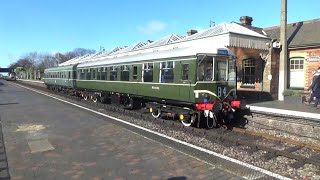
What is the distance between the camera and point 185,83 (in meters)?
13.2

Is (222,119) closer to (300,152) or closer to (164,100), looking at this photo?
(164,100)

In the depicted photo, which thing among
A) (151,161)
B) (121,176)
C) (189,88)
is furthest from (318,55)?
(121,176)

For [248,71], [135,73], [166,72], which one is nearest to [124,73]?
[135,73]

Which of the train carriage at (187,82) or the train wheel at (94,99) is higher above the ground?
the train carriage at (187,82)

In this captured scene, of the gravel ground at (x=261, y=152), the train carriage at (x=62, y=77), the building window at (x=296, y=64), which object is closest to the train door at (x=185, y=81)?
the gravel ground at (x=261, y=152)

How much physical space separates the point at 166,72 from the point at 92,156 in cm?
656

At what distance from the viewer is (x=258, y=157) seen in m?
8.71

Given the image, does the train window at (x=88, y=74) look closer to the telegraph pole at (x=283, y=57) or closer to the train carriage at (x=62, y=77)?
the train carriage at (x=62, y=77)

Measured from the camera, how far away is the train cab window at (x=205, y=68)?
12680 millimetres

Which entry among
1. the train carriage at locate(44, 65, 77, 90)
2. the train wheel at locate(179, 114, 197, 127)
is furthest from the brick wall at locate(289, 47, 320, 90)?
the train carriage at locate(44, 65, 77, 90)

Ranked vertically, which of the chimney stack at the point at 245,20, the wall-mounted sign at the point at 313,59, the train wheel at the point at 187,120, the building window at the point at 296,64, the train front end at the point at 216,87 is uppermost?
the chimney stack at the point at 245,20

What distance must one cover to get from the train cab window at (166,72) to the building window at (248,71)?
402 inches

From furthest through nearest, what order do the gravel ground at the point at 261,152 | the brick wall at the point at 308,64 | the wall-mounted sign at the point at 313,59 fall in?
the brick wall at the point at 308,64 → the wall-mounted sign at the point at 313,59 → the gravel ground at the point at 261,152

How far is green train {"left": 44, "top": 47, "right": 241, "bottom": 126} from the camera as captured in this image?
12.7 meters
